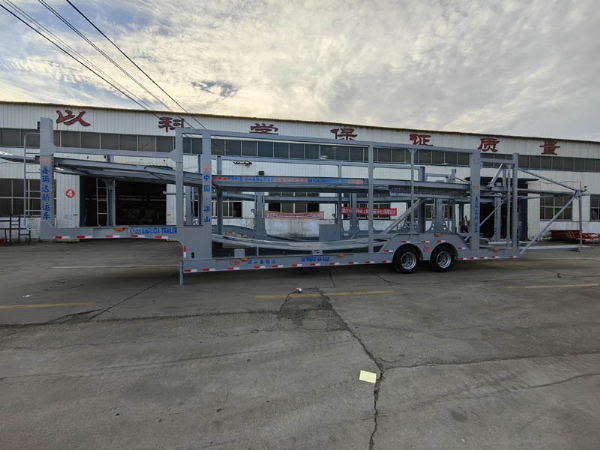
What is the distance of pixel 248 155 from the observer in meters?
19.6

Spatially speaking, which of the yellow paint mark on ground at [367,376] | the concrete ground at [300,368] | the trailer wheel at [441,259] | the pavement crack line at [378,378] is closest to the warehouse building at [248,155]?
the trailer wheel at [441,259]

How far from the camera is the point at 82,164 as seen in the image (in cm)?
635

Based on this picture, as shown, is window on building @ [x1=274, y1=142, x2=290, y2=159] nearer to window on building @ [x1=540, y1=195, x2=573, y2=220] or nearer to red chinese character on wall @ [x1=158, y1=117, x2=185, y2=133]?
red chinese character on wall @ [x1=158, y1=117, x2=185, y2=133]

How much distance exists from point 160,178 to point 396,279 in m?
6.66

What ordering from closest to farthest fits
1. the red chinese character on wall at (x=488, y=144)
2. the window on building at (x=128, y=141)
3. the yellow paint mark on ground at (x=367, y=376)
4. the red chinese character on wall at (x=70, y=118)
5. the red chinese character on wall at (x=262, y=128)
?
the yellow paint mark on ground at (x=367, y=376), the red chinese character on wall at (x=70, y=118), the window on building at (x=128, y=141), the red chinese character on wall at (x=262, y=128), the red chinese character on wall at (x=488, y=144)

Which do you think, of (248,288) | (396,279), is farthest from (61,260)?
(396,279)

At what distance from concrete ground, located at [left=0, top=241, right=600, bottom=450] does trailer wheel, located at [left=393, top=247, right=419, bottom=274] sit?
67.7 inches

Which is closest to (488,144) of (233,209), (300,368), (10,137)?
(233,209)

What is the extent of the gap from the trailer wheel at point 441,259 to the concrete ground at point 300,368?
2.00 metres

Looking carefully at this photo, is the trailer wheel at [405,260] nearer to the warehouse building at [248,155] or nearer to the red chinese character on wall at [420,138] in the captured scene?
the warehouse building at [248,155]

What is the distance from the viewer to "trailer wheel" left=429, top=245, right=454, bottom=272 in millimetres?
8797

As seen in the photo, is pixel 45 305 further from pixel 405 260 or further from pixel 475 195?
pixel 475 195

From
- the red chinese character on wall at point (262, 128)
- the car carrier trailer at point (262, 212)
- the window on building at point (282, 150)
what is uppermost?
the red chinese character on wall at point (262, 128)

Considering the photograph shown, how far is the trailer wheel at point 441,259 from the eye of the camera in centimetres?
880
